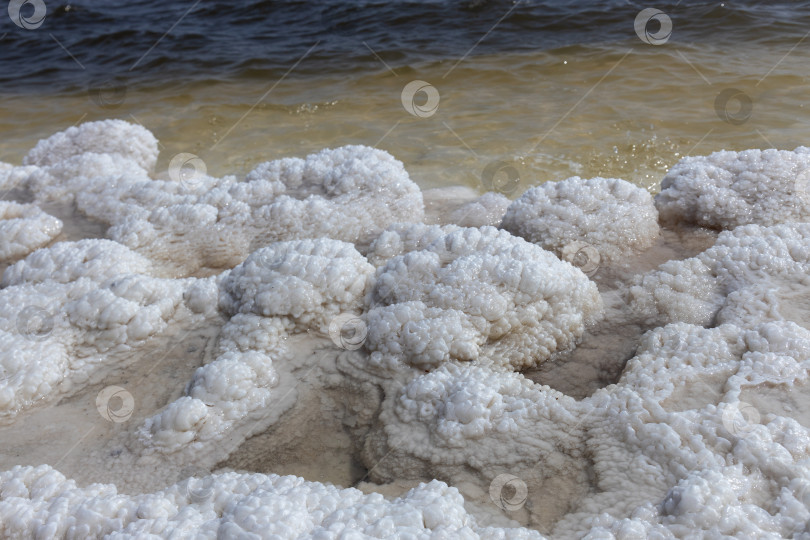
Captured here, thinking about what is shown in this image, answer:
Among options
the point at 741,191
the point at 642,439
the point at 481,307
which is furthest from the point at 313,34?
the point at 642,439

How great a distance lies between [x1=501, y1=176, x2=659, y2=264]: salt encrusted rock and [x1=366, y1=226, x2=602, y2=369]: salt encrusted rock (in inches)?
20.6

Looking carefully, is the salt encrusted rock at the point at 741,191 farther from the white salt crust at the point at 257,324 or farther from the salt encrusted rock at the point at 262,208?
the white salt crust at the point at 257,324

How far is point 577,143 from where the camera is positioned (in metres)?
5.30

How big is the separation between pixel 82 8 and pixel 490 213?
963 cm

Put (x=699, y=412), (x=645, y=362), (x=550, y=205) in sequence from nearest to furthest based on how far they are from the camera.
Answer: (x=699, y=412) < (x=645, y=362) < (x=550, y=205)

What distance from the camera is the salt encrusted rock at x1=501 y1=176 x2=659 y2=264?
2883 mm

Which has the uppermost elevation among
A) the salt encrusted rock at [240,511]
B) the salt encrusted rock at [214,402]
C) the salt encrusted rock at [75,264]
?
the salt encrusted rock at [75,264]

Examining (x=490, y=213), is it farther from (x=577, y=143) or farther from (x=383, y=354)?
(x=577, y=143)

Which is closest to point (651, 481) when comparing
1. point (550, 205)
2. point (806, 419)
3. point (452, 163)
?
point (806, 419)

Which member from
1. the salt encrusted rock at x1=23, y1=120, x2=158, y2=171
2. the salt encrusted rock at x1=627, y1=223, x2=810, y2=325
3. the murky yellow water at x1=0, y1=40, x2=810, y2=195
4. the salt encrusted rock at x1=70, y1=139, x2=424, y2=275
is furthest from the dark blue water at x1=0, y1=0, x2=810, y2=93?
the salt encrusted rock at x1=627, y1=223, x2=810, y2=325

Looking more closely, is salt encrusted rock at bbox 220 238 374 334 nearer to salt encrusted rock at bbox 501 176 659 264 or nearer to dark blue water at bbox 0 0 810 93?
salt encrusted rock at bbox 501 176 659 264

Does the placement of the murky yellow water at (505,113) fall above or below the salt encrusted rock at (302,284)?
below

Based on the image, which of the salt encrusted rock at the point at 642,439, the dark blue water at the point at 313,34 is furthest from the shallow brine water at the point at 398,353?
the dark blue water at the point at 313,34

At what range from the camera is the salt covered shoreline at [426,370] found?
1544 mm
